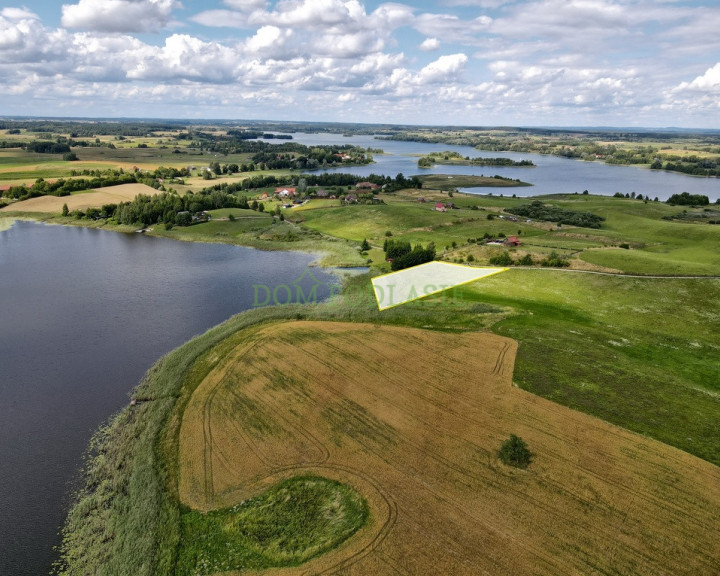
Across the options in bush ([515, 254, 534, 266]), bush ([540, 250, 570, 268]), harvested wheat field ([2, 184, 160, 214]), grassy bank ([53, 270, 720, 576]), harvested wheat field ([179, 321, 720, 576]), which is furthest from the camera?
harvested wheat field ([2, 184, 160, 214])

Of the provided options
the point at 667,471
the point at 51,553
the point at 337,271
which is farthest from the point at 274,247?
the point at 667,471

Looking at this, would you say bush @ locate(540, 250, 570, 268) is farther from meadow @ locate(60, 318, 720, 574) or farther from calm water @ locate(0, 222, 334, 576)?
calm water @ locate(0, 222, 334, 576)

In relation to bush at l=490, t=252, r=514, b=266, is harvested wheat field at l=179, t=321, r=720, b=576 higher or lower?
lower

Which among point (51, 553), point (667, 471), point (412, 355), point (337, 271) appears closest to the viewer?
point (51, 553)

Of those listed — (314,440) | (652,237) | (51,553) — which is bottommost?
(51,553)

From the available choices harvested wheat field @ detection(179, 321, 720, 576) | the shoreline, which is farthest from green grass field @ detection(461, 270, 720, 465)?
the shoreline

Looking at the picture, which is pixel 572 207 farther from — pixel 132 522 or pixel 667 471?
pixel 132 522

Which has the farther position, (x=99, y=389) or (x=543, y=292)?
(x=543, y=292)
